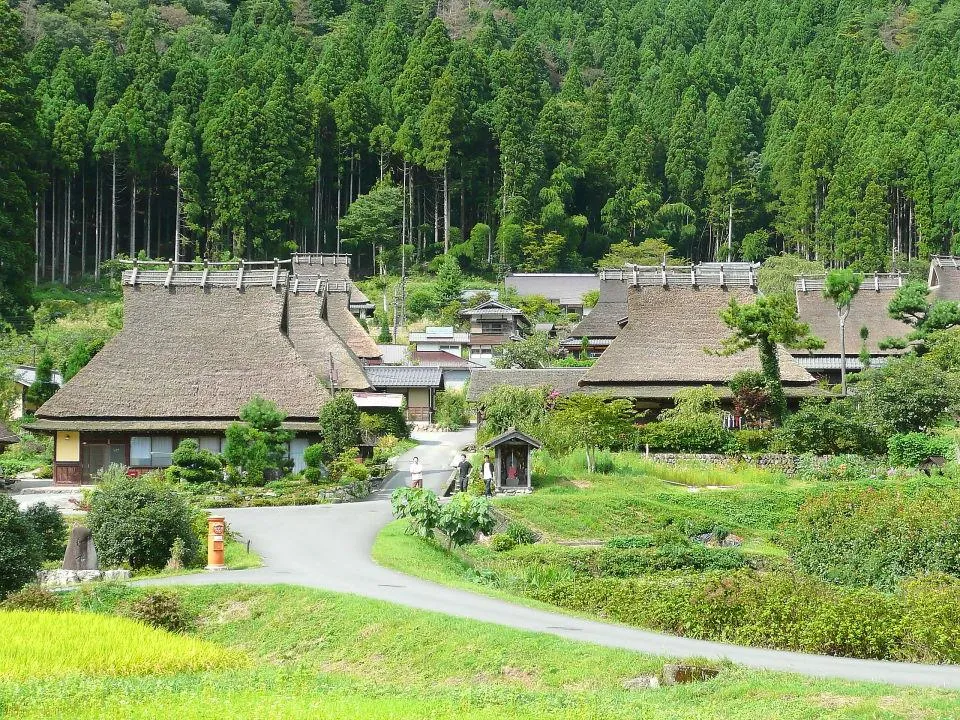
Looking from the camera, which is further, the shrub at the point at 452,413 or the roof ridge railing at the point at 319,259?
the roof ridge railing at the point at 319,259

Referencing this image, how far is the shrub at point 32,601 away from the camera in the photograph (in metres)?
17.1

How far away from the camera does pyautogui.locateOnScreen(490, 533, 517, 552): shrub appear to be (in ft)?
81.1

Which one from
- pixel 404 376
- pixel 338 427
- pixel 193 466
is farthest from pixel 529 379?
pixel 193 466

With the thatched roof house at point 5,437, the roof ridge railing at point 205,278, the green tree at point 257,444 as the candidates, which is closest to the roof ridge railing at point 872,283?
the roof ridge railing at point 205,278

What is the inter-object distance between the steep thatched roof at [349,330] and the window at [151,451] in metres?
19.4

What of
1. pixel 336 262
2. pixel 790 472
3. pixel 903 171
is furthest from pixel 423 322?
pixel 790 472

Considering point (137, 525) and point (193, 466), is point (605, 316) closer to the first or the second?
point (193, 466)

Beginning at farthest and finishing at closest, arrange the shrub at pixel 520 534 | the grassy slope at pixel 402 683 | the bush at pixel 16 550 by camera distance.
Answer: the shrub at pixel 520 534, the bush at pixel 16 550, the grassy slope at pixel 402 683

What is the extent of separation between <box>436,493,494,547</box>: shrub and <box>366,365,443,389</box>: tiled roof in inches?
991

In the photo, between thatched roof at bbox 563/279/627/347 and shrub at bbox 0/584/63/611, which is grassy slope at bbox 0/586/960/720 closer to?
shrub at bbox 0/584/63/611

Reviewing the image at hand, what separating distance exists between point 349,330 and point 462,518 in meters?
31.5

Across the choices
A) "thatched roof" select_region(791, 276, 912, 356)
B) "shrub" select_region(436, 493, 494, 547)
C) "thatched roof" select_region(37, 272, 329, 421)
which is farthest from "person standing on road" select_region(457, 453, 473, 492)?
"thatched roof" select_region(791, 276, 912, 356)

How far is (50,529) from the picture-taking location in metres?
21.8

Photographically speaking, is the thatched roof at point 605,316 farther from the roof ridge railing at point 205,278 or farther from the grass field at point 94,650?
the grass field at point 94,650
